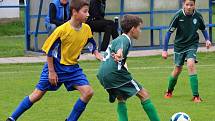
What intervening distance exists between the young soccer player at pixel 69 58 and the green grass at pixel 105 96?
0.96m

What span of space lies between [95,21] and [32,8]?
3.70 meters

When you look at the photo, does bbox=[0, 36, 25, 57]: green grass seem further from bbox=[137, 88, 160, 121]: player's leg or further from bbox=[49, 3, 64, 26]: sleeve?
bbox=[137, 88, 160, 121]: player's leg

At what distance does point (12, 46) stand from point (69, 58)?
49.5 feet

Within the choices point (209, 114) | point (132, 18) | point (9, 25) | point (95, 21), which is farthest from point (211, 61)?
point (9, 25)

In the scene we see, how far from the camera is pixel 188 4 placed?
10.9 m

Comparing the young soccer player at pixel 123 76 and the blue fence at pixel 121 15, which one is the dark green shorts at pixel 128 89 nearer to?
the young soccer player at pixel 123 76

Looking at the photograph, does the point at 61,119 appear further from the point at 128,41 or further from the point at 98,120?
the point at 128,41

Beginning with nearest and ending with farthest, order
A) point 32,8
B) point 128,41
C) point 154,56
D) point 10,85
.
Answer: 1. point 128,41
2. point 10,85
3. point 154,56
4. point 32,8

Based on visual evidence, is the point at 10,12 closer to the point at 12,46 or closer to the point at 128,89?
the point at 12,46

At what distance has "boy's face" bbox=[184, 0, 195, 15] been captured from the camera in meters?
10.9

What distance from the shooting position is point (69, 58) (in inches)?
338

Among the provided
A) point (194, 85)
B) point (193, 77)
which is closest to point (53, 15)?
point (193, 77)

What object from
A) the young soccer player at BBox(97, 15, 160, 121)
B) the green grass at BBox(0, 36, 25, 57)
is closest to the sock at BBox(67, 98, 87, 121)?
the young soccer player at BBox(97, 15, 160, 121)

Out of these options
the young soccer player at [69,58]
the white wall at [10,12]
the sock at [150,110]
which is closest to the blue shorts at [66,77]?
the young soccer player at [69,58]
